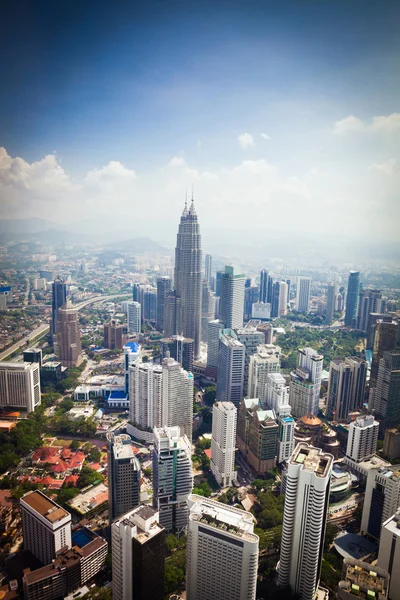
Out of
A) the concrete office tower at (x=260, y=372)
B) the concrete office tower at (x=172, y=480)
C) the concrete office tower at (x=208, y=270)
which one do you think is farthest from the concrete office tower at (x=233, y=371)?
the concrete office tower at (x=208, y=270)

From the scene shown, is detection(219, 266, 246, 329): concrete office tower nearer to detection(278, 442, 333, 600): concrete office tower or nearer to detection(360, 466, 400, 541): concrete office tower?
detection(360, 466, 400, 541): concrete office tower

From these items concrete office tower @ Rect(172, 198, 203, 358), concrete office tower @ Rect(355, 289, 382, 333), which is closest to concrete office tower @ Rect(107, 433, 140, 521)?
→ concrete office tower @ Rect(172, 198, 203, 358)

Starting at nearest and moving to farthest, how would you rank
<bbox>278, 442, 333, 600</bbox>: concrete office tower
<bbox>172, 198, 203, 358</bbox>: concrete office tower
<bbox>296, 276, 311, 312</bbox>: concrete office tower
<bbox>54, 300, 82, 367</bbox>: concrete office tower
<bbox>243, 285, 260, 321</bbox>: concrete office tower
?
<bbox>278, 442, 333, 600</bbox>: concrete office tower < <bbox>54, 300, 82, 367</bbox>: concrete office tower < <bbox>172, 198, 203, 358</bbox>: concrete office tower < <bbox>243, 285, 260, 321</bbox>: concrete office tower < <bbox>296, 276, 311, 312</bbox>: concrete office tower

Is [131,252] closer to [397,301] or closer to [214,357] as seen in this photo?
[214,357]

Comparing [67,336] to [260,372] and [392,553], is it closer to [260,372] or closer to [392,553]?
[260,372]

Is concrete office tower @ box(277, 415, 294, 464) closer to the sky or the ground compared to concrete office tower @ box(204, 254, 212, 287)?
closer to the ground

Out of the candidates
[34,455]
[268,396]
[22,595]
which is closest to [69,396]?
[34,455]

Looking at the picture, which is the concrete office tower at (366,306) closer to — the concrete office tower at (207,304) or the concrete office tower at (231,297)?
the concrete office tower at (231,297)

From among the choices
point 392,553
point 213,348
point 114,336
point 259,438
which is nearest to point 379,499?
point 392,553
